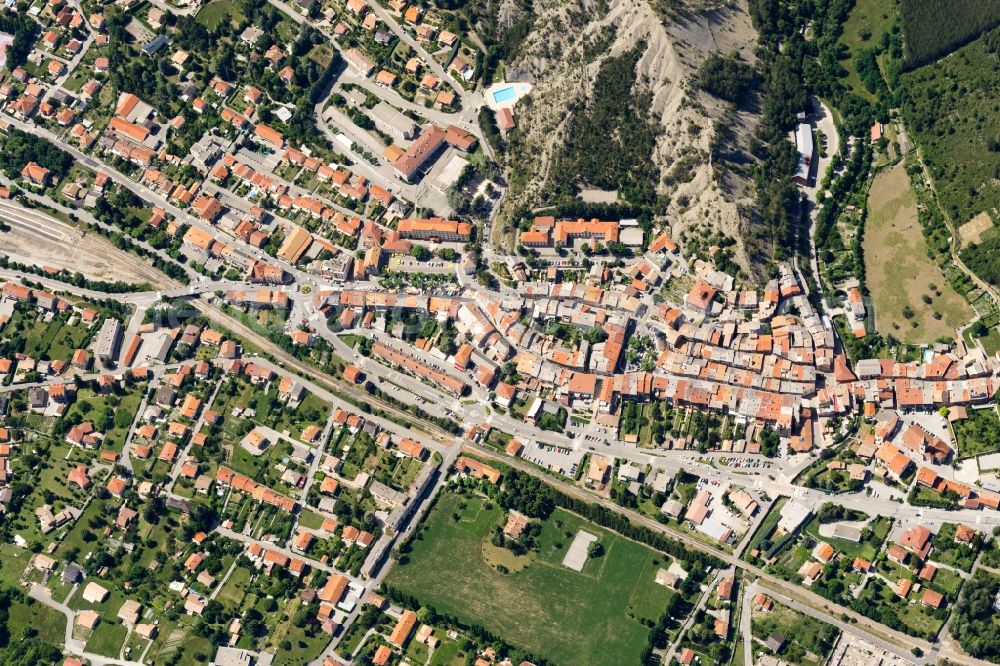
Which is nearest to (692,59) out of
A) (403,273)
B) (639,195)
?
(639,195)

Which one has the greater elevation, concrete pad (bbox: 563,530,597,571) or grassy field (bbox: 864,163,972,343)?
grassy field (bbox: 864,163,972,343)

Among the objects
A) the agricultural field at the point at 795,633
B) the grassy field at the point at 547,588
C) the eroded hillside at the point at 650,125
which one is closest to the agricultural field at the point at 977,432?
the agricultural field at the point at 795,633

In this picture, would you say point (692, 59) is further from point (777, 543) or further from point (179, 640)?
point (179, 640)

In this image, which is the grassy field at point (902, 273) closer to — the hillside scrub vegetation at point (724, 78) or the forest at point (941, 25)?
the forest at point (941, 25)

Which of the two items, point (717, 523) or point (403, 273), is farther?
point (403, 273)

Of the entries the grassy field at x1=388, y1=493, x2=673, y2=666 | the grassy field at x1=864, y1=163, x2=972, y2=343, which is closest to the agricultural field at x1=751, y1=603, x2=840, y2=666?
the grassy field at x1=388, y1=493, x2=673, y2=666

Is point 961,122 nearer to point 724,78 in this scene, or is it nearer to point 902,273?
point 902,273

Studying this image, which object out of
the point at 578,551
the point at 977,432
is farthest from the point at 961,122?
the point at 578,551

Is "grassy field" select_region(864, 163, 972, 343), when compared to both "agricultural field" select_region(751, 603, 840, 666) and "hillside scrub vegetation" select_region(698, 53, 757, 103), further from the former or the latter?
"agricultural field" select_region(751, 603, 840, 666)
